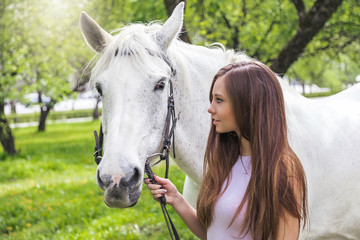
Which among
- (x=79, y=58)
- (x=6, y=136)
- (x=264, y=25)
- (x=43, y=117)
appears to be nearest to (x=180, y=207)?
(x=264, y=25)

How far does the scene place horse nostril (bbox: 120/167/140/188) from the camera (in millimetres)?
1750

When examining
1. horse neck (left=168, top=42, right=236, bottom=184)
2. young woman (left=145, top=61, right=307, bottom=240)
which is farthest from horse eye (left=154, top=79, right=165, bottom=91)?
young woman (left=145, top=61, right=307, bottom=240)

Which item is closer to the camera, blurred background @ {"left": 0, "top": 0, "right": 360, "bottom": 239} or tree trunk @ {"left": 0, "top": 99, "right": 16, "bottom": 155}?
blurred background @ {"left": 0, "top": 0, "right": 360, "bottom": 239}

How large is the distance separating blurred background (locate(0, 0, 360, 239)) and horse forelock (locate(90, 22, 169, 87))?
2.47 metres

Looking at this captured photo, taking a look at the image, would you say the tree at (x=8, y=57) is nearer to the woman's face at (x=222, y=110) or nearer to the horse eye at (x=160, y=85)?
the horse eye at (x=160, y=85)

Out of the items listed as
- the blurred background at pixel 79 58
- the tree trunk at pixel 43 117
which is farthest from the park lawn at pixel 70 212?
the tree trunk at pixel 43 117

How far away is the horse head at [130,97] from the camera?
1776 millimetres

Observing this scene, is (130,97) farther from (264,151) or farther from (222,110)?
(264,151)

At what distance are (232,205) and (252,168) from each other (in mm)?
200

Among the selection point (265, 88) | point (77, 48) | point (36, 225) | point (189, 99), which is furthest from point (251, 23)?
point (265, 88)

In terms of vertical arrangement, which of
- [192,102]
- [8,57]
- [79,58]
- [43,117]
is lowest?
[43,117]

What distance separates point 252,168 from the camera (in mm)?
1632

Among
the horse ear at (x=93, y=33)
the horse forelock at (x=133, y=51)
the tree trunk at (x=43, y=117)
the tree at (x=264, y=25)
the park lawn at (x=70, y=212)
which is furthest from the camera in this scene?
the tree trunk at (x=43, y=117)

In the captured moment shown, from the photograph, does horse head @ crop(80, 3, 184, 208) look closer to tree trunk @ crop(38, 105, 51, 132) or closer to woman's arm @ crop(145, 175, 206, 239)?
woman's arm @ crop(145, 175, 206, 239)
